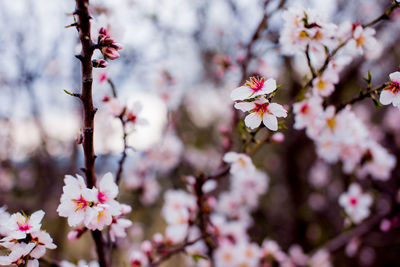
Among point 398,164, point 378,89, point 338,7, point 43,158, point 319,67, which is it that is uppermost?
point 338,7

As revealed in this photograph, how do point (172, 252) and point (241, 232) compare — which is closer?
point (172, 252)

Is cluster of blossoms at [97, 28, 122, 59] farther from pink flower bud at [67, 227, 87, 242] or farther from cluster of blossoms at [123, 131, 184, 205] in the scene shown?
cluster of blossoms at [123, 131, 184, 205]

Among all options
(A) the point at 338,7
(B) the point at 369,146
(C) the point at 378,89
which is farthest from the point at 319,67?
(A) the point at 338,7

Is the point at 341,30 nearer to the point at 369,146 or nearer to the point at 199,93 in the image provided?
the point at 369,146

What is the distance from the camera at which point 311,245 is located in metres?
4.50

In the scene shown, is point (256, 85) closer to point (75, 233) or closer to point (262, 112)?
point (262, 112)

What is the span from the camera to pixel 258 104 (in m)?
1.04

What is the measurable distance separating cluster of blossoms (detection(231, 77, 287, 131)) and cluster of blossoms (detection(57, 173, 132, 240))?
523 mm

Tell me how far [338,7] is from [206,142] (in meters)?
3.26

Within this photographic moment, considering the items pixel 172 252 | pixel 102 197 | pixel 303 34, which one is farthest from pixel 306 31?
pixel 172 252

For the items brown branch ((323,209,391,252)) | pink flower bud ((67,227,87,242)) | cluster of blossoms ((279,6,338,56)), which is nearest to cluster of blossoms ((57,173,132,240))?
pink flower bud ((67,227,87,242))

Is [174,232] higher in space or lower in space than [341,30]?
lower

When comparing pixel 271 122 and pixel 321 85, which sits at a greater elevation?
pixel 321 85

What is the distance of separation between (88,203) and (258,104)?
2.16ft
